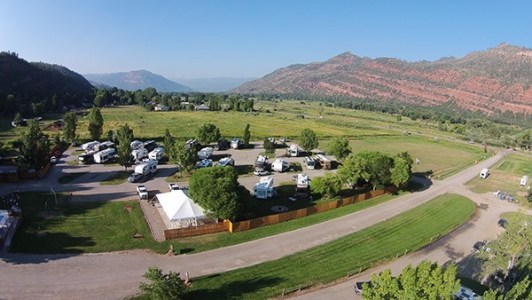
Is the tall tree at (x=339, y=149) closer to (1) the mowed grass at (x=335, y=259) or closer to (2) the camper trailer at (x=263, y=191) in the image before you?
(1) the mowed grass at (x=335, y=259)

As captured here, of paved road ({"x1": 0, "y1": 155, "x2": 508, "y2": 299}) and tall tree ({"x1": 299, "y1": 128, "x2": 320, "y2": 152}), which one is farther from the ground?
tall tree ({"x1": 299, "y1": 128, "x2": 320, "y2": 152})

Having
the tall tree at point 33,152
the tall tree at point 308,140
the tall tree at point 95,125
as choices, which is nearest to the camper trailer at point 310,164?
the tall tree at point 308,140

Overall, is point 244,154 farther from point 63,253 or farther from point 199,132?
point 63,253

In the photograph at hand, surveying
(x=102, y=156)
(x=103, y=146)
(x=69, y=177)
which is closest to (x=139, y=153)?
(x=102, y=156)

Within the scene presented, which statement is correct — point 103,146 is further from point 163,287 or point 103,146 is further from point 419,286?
point 419,286

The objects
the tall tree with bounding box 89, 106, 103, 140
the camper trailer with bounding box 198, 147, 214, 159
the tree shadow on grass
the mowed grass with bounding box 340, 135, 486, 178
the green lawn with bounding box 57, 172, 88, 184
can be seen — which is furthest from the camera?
the mowed grass with bounding box 340, 135, 486, 178

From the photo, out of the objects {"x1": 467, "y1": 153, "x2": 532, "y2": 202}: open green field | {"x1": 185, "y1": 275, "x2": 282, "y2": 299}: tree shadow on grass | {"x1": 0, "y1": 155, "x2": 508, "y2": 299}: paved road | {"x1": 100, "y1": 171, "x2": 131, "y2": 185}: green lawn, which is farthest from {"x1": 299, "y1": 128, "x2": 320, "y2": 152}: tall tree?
{"x1": 185, "y1": 275, "x2": 282, "y2": 299}: tree shadow on grass

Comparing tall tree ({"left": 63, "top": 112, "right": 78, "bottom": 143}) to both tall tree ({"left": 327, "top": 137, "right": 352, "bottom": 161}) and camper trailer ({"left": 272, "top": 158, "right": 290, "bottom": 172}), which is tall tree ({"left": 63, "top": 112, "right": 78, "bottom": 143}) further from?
tall tree ({"left": 327, "top": 137, "right": 352, "bottom": 161})

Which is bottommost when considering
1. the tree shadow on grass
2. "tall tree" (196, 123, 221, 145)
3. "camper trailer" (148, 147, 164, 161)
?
the tree shadow on grass

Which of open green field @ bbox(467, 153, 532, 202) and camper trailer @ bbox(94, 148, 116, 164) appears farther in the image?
open green field @ bbox(467, 153, 532, 202)
